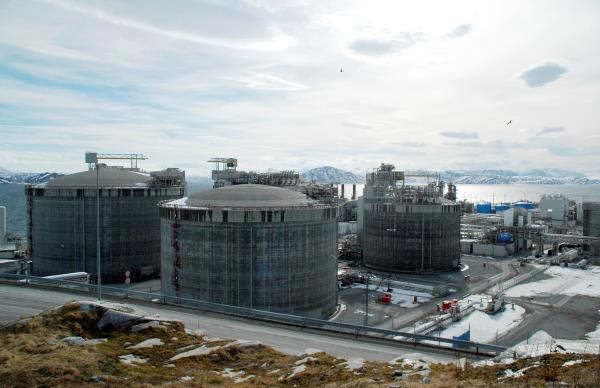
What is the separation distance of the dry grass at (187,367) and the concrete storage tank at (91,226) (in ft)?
137

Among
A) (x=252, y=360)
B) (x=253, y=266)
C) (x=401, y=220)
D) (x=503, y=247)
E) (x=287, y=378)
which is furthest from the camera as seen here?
(x=503, y=247)

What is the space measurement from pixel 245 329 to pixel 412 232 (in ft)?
194

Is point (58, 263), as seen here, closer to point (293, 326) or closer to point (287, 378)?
point (293, 326)

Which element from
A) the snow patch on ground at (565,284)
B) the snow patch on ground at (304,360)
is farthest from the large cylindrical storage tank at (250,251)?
the snow patch on ground at (565,284)

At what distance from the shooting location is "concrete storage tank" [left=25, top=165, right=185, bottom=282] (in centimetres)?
6581

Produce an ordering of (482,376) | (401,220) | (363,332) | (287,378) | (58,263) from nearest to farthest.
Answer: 1. (482,376)
2. (287,378)
3. (363,332)
4. (58,263)
5. (401,220)

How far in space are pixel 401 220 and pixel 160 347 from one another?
2567 inches

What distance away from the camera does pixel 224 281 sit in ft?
153

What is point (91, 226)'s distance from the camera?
216ft

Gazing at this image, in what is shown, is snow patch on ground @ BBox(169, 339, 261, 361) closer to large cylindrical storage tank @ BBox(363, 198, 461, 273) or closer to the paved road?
the paved road

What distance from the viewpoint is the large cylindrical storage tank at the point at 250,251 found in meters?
46.3

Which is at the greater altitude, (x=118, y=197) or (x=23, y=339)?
(x=118, y=197)

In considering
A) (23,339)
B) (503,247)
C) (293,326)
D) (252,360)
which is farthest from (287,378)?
(503,247)

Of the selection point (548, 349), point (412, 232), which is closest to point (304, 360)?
point (548, 349)
